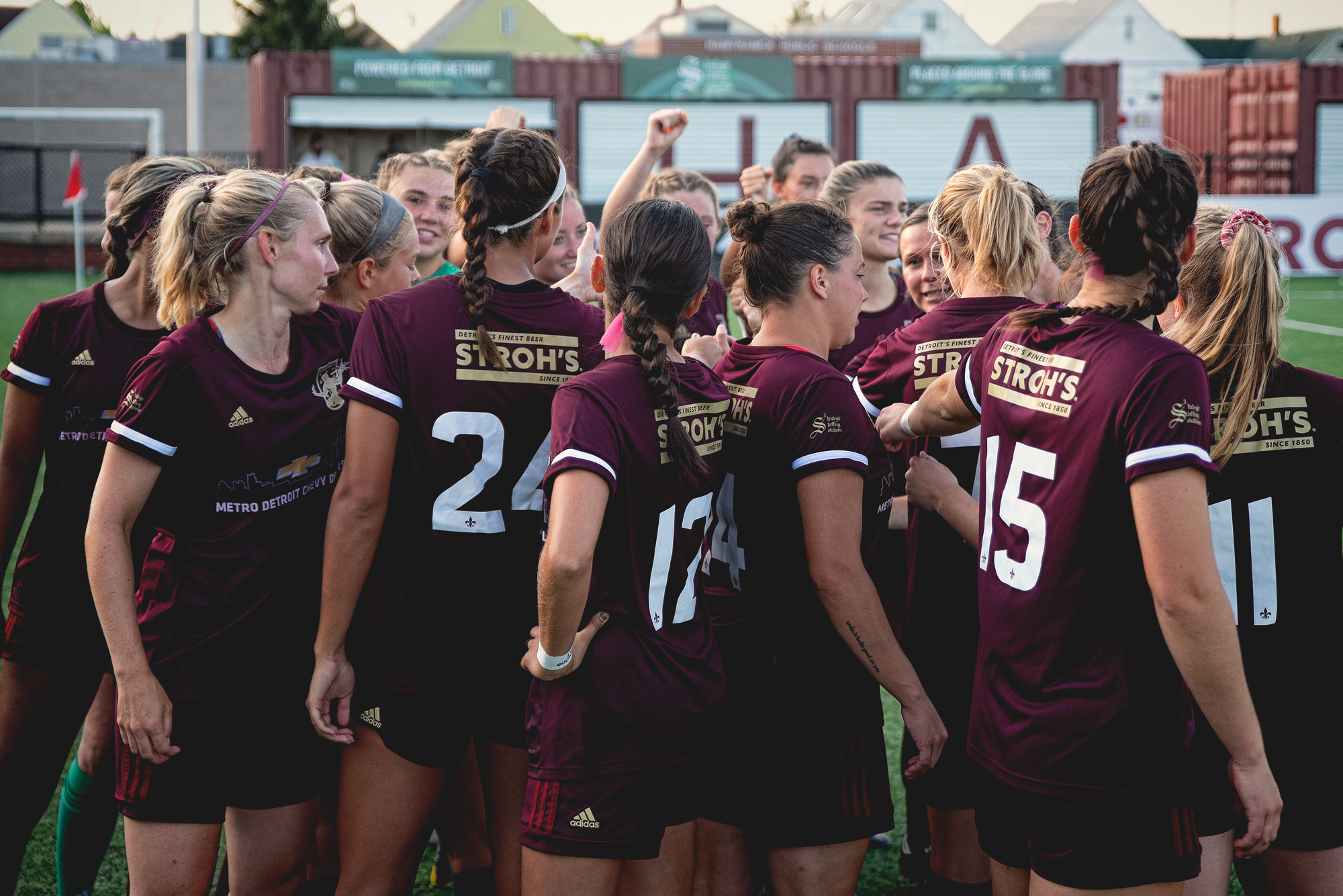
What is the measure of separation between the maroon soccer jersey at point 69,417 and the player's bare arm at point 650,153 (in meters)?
1.73

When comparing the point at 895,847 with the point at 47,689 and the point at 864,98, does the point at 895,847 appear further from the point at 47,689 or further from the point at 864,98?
the point at 864,98

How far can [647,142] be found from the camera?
4227mm

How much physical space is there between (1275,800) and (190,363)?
2.35 meters

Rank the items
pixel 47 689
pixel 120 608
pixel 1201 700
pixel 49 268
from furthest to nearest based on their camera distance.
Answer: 1. pixel 49 268
2. pixel 47 689
3. pixel 120 608
4. pixel 1201 700

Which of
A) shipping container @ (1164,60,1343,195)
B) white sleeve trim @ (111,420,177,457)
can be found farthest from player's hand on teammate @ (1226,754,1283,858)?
shipping container @ (1164,60,1343,195)

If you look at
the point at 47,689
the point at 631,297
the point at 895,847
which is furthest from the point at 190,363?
the point at 895,847

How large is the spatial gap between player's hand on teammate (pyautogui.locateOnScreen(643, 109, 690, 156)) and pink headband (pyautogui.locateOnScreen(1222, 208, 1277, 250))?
2.20 metres

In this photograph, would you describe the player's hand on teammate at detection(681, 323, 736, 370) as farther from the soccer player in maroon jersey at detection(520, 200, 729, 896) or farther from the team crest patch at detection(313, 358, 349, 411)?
the team crest patch at detection(313, 358, 349, 411)

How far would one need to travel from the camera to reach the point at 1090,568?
208 centimetres

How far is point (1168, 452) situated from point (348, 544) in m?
1.67

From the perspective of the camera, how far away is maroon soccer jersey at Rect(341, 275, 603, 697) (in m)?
2.50

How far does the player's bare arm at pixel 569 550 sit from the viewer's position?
210cm

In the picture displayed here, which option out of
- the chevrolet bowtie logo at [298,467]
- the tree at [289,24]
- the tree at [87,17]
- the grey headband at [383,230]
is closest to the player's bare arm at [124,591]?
the chevrolet bowtie logo at [298,467]

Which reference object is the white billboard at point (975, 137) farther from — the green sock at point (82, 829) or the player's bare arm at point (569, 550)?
the player's bare arm at point (569, 550)
